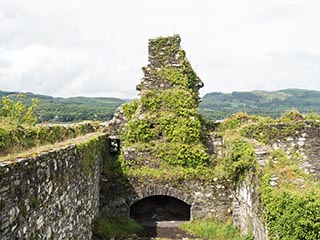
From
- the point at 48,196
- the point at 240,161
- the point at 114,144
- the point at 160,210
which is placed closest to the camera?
the point at 48,196

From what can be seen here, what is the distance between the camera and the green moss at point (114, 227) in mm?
13672

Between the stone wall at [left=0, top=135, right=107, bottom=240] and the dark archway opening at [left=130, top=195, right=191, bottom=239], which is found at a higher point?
the stone wall at [left=0, top=135, right=107, bottom=240]

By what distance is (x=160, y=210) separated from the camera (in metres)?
17.5

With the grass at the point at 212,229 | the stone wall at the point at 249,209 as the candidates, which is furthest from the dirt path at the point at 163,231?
the stone wall at the point at 249,209

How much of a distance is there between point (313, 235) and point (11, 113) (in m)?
8.25

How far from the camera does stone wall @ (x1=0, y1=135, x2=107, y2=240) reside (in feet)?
20.3

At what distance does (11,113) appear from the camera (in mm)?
11594

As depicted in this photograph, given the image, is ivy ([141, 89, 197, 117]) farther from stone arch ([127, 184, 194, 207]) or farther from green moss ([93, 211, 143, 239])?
green moss ([93, 211, 143, 239])

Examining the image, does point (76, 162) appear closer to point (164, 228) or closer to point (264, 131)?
point (164, 228)

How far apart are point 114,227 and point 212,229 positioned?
3437mm

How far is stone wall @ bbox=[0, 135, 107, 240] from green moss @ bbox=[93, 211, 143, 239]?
2.37ft

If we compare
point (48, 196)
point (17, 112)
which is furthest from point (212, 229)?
point (48, 196)

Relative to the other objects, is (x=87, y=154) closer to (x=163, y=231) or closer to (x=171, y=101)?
(x=163, y=231)

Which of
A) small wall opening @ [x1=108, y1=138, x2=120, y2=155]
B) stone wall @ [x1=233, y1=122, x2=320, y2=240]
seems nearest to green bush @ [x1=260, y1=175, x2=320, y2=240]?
Result: stone wall @ [x1=233, y1=122, x2=320, y2=240]
